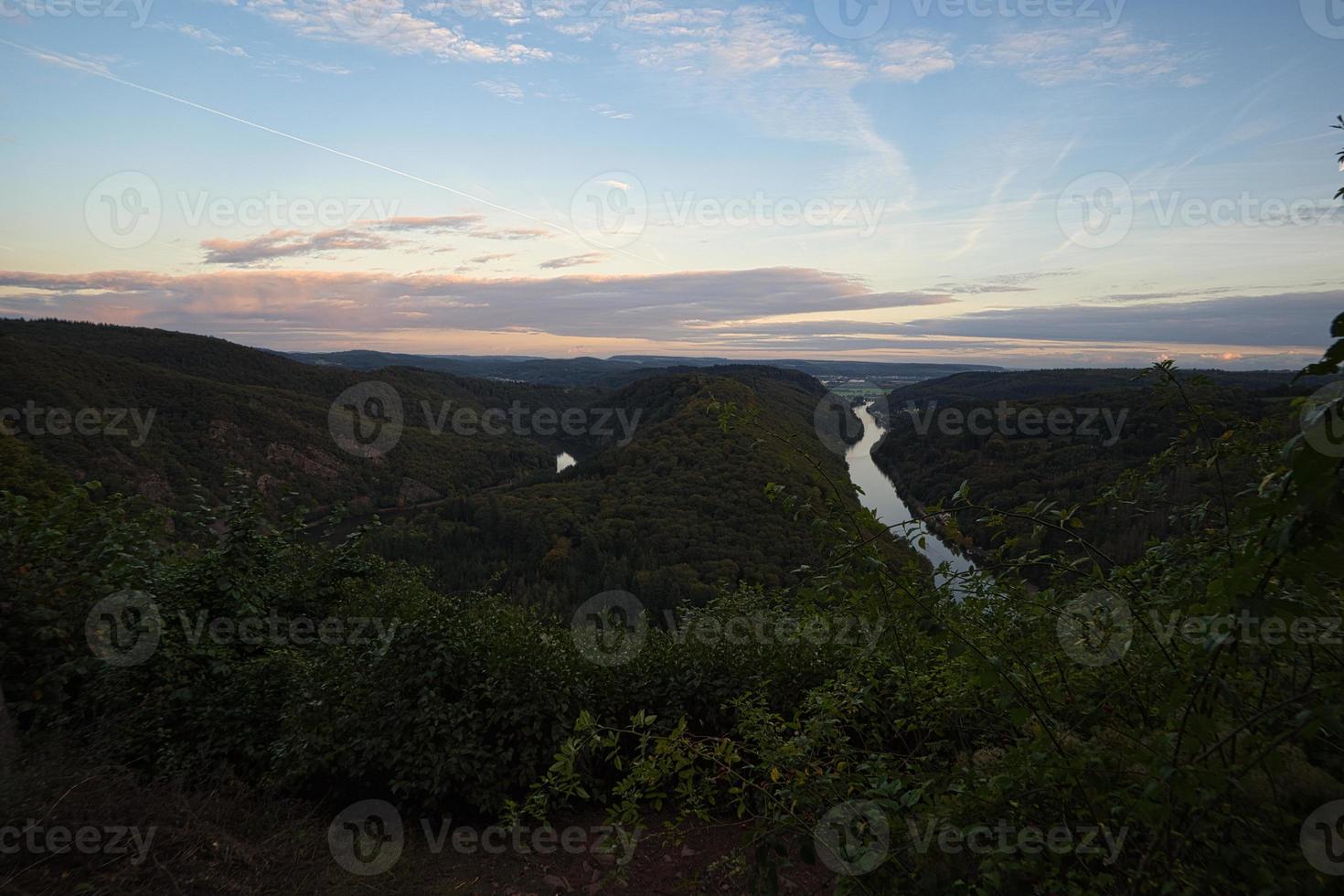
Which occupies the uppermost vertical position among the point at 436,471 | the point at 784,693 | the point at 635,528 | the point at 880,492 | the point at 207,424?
the point at 784,693

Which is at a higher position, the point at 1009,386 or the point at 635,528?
the point at 1009,386

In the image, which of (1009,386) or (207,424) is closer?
(207,424)

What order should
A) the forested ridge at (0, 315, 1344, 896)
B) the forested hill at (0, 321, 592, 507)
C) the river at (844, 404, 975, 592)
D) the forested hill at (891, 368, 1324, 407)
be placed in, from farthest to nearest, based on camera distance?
the forested hill at (891, 368, 1324, 407) → the forested hill at (0, 321, 592, 507) → the river at (844, 404, 975, 592) → the forested ridge at (0, 315, 1344, 896)

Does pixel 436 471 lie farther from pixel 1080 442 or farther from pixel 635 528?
pixel 1080 442

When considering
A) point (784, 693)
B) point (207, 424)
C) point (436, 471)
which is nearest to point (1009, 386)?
point (436, 471)

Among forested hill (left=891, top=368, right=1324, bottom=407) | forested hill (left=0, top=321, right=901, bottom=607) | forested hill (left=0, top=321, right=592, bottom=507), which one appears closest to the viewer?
forested hill (left=0, top=321, right=901, bottom=607)

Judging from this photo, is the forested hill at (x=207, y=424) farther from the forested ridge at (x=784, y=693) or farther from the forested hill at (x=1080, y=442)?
the forested hill at (x=1080, y=442)

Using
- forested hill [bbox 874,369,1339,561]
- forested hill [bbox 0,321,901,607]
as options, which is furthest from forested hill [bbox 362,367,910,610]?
forested hill [bbox 874,369,1339,561]

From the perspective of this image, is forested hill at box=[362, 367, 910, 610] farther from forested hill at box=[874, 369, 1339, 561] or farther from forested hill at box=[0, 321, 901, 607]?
forested hill at box=[874, 369, 1339, 561]

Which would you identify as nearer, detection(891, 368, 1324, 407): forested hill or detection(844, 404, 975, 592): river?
detection(844, 404, 975, 592): river
